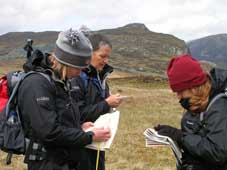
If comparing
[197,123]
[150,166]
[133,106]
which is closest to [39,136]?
[197,123]

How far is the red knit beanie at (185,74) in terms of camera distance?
3.70 m

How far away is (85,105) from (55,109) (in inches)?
38.5

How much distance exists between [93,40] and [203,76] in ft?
5.69

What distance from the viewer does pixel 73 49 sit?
13.5ft

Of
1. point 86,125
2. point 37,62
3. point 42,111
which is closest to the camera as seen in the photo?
point 42,111

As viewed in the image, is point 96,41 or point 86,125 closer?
point 86,125

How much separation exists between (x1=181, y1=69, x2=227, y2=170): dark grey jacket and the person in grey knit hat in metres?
0.94

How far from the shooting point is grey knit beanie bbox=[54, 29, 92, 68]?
4.09 meters

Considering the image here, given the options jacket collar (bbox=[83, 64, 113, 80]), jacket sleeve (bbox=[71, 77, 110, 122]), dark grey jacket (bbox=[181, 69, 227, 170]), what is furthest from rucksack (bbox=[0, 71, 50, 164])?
dark grey jacket (bbox=[181, 69, 227, 170])

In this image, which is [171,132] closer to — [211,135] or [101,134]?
[211,135]

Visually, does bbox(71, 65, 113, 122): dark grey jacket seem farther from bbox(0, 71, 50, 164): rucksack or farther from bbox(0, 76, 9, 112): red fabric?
bbox(0, 71, 50, 164): rucksack

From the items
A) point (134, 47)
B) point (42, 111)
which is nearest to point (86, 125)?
point (42, 111)

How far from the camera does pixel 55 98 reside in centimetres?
407

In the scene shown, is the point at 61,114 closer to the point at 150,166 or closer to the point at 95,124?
the point at 95,124
